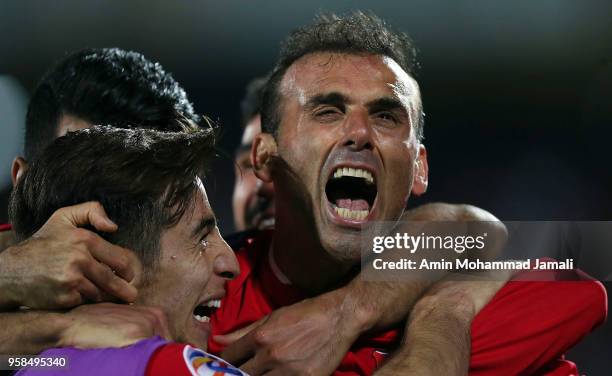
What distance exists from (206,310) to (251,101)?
1.91 meters

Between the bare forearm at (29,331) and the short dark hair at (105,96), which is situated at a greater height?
the short dark hair at (105,96)

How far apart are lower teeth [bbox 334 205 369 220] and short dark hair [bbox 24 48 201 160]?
1.77 feet

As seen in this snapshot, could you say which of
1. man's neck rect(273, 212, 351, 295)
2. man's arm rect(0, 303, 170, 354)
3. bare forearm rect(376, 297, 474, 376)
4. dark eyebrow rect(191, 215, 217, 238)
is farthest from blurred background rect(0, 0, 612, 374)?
man's arm rect(0, 303, 170, 354)

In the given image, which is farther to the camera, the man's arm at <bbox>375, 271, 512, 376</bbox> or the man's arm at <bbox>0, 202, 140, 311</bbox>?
the man's arm at <bbox>375, 271, 512, 376</bbox>

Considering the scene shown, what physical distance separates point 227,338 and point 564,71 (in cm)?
285

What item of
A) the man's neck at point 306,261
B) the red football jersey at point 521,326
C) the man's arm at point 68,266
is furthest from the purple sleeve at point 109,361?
the man's neck at point 306,261

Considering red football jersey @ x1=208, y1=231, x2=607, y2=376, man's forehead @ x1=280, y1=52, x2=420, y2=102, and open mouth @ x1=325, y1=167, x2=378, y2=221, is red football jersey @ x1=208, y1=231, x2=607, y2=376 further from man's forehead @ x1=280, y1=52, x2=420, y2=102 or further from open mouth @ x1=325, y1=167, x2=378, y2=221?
man's forehead @ x1=280, y1=52, x2=420, y2=102

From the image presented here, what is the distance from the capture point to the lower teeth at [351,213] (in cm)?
214

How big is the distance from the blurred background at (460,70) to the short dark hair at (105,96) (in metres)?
1.49

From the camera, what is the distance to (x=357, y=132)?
203 cm

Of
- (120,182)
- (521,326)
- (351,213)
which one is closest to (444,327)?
(521,326)

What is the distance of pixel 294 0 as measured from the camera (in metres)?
4.29

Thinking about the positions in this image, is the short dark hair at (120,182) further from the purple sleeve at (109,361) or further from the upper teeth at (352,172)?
the upper teeth at (352,172)

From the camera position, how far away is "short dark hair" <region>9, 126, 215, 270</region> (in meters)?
1.62
